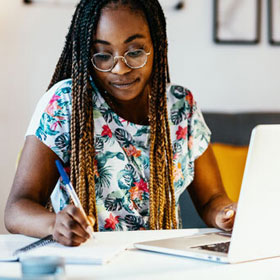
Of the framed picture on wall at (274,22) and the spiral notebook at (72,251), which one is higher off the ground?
the framed picture on wall at (274,22)

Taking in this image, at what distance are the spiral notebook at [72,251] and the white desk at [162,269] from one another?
0.05 feet

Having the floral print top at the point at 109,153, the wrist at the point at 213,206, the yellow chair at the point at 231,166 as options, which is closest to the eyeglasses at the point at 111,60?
the floral print top at the point at 109,153

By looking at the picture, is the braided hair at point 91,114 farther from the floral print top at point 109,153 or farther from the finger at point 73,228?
the finger at point 73,228

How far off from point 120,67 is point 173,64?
1266mm

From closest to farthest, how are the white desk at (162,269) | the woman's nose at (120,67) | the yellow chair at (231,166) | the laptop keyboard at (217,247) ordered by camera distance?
the white desk at (162,269), the laptop keyboard at (217,247), the woman's nose at (120,67), the yellow chair at (231,166)

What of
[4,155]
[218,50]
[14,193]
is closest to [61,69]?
[14,193]

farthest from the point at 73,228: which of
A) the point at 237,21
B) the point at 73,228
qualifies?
the point at 237,21

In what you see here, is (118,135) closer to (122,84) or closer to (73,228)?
(122,84)

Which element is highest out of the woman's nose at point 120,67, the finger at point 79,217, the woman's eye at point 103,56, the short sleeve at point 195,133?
the woman's eye at point 103,56

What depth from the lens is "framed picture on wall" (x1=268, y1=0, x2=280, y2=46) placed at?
272cm

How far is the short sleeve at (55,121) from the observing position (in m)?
1.38

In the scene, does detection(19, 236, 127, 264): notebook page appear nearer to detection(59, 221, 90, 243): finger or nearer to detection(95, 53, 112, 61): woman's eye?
detection(59, 221, 90, 243): finger

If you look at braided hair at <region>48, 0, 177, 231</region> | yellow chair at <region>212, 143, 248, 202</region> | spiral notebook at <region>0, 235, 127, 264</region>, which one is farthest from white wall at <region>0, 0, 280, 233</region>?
spiral notebook at <region>0, 235, 127, 264</region>

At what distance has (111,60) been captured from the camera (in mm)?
1396
